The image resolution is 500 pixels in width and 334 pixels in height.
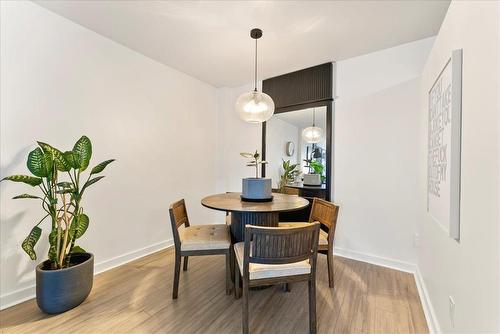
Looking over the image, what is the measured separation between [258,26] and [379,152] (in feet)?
6.30

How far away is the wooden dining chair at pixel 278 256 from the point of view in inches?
54.5

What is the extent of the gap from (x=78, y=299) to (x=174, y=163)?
6.04 ft

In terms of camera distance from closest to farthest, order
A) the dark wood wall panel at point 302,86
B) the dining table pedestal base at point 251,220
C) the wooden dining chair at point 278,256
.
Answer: the wooden dining chair at point 278,256
the dining table pedestal base at point 251,220
the dark wood wall panel at point 302,86

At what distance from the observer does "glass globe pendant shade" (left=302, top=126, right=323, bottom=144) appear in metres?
3.05

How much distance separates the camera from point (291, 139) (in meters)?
3.38

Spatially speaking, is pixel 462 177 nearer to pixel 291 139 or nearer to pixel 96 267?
pixel 291 139

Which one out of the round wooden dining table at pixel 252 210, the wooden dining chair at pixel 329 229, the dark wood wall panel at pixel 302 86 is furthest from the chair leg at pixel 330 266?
the dark wood wall panel at pixel 302 86

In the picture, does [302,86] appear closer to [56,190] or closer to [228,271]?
[228,271]

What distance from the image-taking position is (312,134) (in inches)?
123

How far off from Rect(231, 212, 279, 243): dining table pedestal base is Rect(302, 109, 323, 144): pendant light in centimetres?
148

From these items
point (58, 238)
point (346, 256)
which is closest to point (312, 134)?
point (346, 256)

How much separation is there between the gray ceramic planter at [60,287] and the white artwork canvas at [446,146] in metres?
2.57

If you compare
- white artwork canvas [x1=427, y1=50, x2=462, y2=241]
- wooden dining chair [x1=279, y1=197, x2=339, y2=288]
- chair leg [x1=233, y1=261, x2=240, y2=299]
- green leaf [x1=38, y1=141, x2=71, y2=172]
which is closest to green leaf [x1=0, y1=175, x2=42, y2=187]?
green leaf [x1=38, y1=141, x2=71, y2=172]

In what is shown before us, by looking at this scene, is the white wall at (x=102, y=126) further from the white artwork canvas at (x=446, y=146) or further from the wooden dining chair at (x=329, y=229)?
the white artwork canvas at (x=446, y=146)
